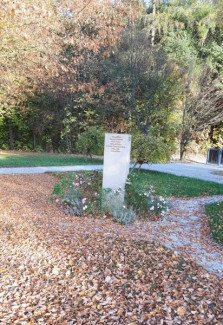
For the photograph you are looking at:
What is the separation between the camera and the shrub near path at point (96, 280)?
221 centimetres

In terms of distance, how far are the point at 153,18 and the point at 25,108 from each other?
8964 mm

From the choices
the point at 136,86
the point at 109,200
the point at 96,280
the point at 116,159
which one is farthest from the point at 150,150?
the point at 136,86

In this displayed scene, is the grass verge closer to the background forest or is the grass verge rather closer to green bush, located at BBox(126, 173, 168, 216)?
green bush, located at BBox(126, 173, 168, 216)

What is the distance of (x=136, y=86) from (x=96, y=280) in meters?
12.2

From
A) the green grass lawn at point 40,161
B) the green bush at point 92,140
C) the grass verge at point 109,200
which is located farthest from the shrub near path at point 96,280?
the green grass lawn at point 40,161

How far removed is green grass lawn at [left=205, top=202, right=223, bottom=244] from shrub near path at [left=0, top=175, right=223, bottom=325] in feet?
3.50

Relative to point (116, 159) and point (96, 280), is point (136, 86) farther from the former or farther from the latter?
point (96, 280)

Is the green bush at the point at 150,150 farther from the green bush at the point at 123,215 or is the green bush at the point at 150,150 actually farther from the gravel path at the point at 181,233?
the green bush at the point at 123,215

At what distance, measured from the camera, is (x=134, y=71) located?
13.4 metres

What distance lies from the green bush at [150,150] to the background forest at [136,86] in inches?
126

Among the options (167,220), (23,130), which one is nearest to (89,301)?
(167,220)

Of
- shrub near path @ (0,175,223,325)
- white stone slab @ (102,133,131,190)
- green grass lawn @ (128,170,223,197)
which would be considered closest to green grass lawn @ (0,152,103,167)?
green grass lawn @ (128,170,223,197)

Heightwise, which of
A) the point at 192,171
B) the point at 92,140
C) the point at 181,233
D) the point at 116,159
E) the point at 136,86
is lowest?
the point at 181,233

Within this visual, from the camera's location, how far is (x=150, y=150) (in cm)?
818
